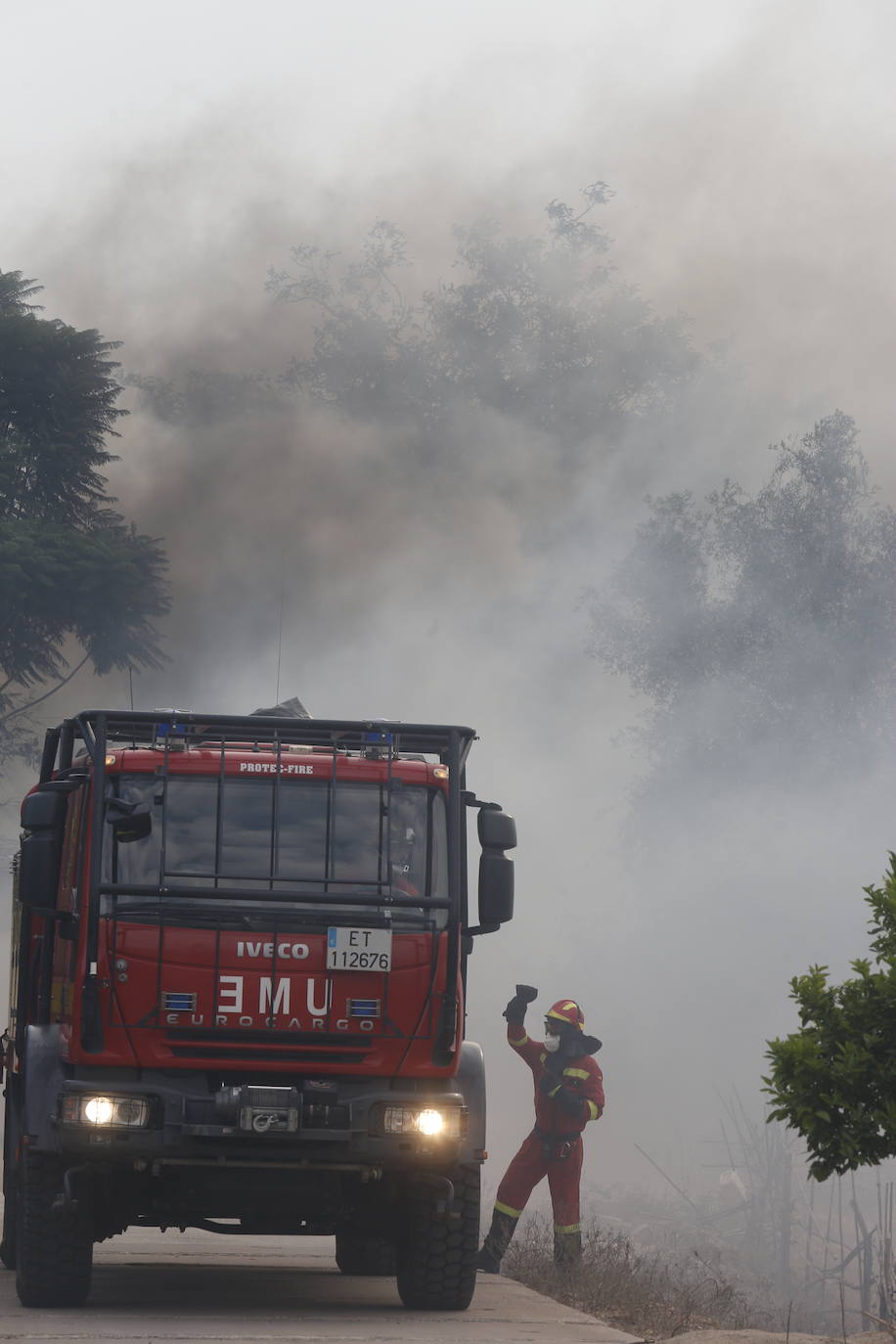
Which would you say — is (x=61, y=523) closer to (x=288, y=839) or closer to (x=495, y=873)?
(x=288, y=839)

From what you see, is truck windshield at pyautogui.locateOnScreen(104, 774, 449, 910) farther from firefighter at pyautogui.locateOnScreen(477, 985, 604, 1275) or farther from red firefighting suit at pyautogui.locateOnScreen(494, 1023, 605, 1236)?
red firefighting suit at pyautogui.locateOnScreen(494, 1023, 605, 1236)

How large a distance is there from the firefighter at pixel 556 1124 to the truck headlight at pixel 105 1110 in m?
3.56

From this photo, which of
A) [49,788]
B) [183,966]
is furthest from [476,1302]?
[49,788]

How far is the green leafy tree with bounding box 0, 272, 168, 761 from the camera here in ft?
98.3

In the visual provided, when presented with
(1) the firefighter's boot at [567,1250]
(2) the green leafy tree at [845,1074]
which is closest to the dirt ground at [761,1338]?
(2) the green leafy tree at [845,1074]

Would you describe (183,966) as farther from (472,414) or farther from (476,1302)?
(472,414)

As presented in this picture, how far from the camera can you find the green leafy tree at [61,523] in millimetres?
29969

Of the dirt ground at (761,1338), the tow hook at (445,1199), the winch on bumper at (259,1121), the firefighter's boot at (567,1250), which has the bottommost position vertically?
the dirt ground at (761,1338)

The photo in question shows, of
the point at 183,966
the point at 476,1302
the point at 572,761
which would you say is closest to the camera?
the point at 183,966

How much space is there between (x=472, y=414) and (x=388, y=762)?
3777cm

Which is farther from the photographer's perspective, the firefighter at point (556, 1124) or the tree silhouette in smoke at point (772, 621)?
the tree silhouette in smoke at point (772, 621)

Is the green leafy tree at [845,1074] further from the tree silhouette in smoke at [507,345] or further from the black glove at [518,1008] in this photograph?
the tree silhouette in smoke at [507,345]

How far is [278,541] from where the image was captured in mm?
43688

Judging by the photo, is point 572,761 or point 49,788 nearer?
point 49,788
